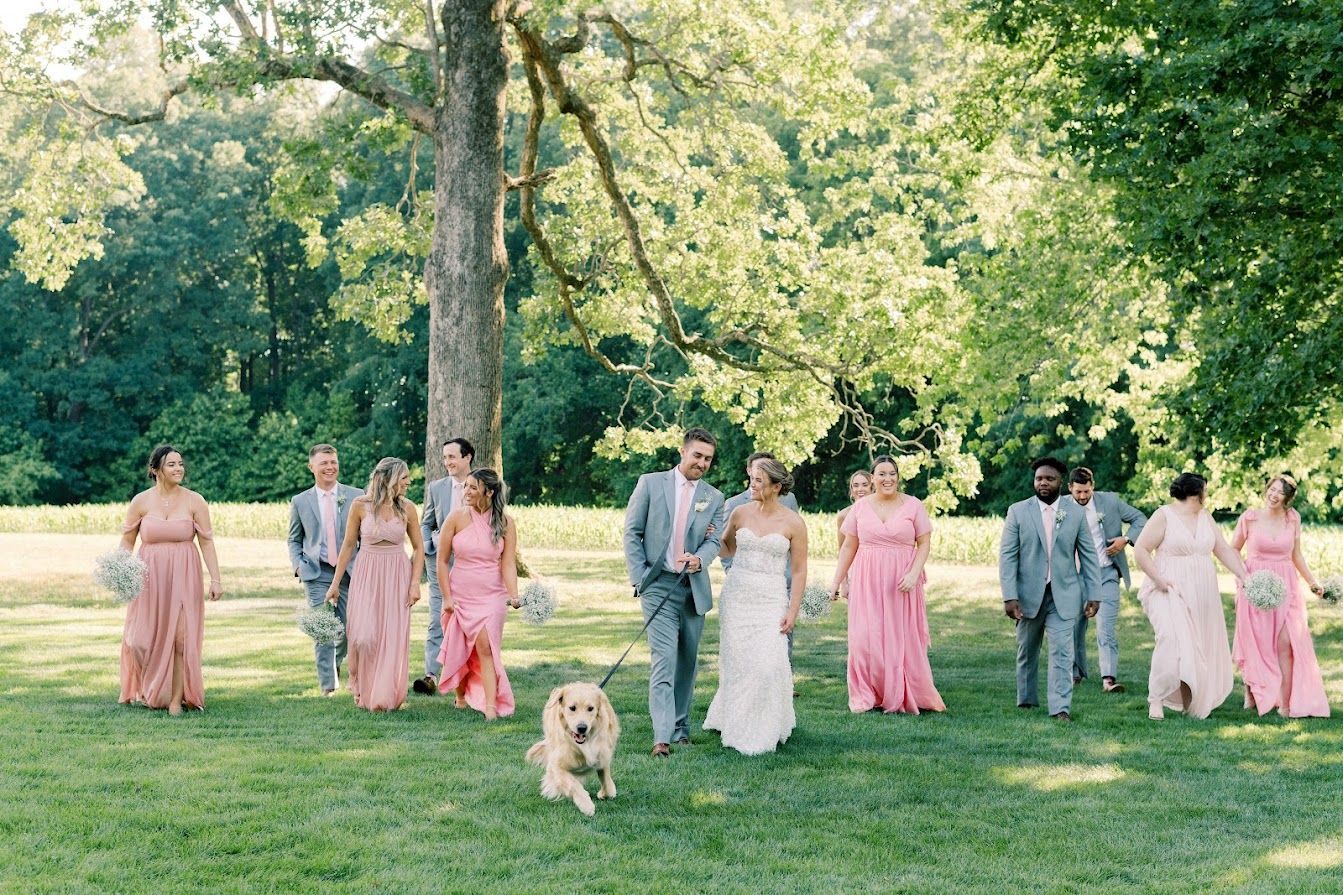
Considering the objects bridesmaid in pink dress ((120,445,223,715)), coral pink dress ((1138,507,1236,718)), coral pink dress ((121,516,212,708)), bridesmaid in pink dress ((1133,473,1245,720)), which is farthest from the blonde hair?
coral pink dress ((1138,507,1236,718))

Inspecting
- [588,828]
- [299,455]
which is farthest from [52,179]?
[299,455]

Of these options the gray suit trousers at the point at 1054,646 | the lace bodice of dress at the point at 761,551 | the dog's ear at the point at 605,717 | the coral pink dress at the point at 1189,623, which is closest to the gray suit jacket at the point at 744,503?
the lace bodice of dress at the point at 761,551

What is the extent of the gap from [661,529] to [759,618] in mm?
932

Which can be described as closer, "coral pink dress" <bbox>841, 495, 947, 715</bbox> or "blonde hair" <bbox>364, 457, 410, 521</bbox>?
"blonde hair" <bbox>364, 457, 410, 521</bbox>

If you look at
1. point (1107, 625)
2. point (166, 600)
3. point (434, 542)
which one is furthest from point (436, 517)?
point (1107, 625)

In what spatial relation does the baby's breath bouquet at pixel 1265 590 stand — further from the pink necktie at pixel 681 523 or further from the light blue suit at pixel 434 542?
the light blue suit at pixel 434 542

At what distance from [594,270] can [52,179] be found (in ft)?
29.6

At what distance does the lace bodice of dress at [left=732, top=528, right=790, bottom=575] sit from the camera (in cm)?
980

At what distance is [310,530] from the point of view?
12008mm

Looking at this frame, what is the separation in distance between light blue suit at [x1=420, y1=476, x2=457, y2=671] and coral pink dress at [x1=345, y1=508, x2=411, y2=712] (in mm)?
365

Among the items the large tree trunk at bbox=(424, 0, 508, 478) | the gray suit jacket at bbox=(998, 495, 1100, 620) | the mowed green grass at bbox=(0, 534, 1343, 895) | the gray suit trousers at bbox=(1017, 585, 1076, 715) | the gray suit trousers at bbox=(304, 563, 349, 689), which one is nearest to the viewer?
the mowed green grass at bbox=(0, 534, 1343, 895)

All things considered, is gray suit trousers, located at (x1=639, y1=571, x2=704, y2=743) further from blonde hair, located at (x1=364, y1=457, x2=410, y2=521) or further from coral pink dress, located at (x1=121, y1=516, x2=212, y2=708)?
coral pink dress, located at (x1=121, y1=516, x2=212, y2=708)

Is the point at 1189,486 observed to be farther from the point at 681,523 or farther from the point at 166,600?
the point at 166,600

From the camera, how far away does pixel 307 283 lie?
61.8 metres
